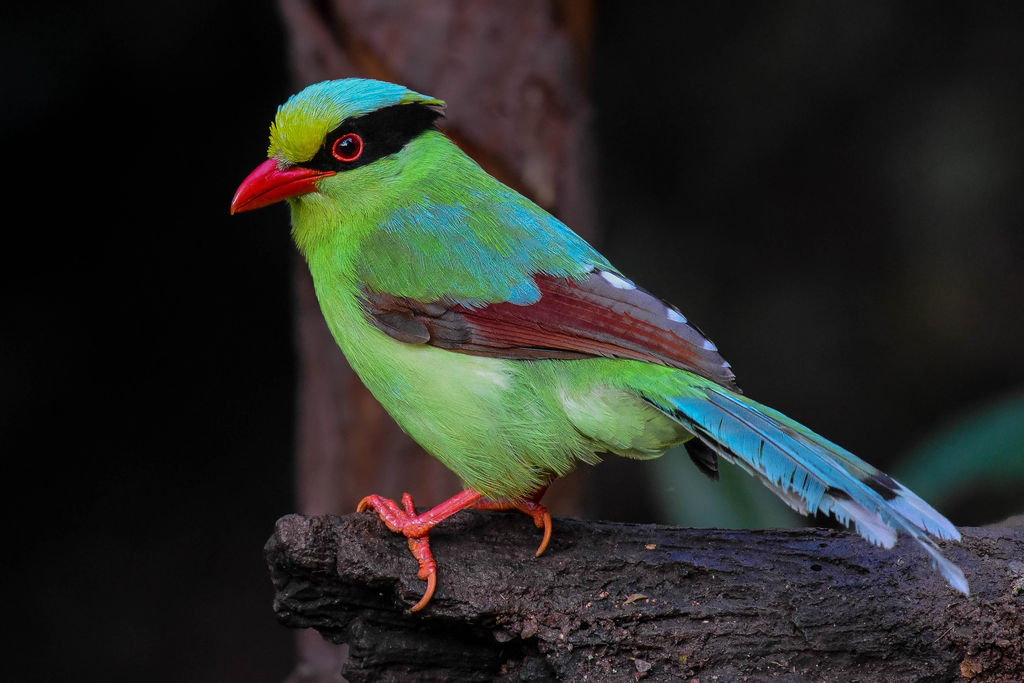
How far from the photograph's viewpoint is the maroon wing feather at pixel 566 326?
306cm

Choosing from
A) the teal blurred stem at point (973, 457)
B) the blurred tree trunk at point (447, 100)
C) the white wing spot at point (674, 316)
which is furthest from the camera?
the blurred tree trunk at point (447, 100)

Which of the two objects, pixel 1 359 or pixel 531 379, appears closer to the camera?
pixel 531 379

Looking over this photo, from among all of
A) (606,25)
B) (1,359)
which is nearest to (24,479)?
(1,359)

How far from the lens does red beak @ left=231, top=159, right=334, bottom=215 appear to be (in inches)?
131

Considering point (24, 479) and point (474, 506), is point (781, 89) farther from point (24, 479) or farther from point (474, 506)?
point (24, 479)

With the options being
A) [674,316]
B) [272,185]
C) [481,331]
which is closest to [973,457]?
[674,316]

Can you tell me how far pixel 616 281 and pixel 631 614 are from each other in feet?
3.26

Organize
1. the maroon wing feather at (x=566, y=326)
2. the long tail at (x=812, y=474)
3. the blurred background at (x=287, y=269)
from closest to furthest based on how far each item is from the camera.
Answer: the long tail at (x=812, y=474)
the maroon wing feather at (x=566, y=326)
the blurred background at (x=287, y=269)

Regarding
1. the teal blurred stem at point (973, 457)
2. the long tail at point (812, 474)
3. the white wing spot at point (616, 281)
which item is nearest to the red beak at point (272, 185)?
the white wing spot at point (616, 281)

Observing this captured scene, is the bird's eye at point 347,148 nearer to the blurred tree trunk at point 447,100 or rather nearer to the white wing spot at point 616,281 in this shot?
the white wing spot at point 616,281

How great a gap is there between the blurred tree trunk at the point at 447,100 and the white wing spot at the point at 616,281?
79.3 inches

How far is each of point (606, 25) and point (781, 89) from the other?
142 cm

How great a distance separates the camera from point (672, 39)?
8.12m

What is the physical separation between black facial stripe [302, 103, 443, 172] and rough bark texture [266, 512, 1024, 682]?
3.76 feet
